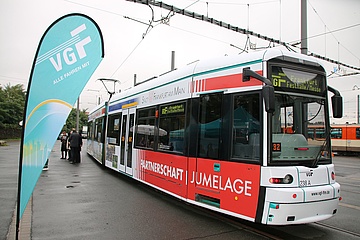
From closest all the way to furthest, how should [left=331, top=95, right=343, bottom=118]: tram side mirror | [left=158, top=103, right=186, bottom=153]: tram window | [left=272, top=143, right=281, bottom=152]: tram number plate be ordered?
[left=272, top=143, right=281, bottom=152]: tram number plate < [left=331, top=95, right=343, bottom=118]: tram side mirror < [left=158, top=103, right=186, bottom=153]: tram window

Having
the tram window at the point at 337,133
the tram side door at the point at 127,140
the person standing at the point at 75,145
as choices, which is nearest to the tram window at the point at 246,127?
the tram side door at the point at 127,140

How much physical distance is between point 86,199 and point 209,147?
397cm

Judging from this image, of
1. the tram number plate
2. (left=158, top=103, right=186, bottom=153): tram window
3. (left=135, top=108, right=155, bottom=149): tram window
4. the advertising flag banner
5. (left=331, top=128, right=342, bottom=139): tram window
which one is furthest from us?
(left=331, top=128, right=342, bottom=139): tram window

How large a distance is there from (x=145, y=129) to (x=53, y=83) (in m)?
4.64

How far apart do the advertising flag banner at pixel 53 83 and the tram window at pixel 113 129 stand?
715 cm

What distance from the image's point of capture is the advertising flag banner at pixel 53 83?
442 centimetres

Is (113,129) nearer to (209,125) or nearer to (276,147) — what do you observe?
(209,125)

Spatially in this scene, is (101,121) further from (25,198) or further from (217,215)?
(25,198)

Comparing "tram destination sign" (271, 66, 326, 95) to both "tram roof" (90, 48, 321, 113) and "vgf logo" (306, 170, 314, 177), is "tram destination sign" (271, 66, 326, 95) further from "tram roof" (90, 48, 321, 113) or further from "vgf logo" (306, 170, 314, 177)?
"vgf logo" (306, 170, 314, 177)

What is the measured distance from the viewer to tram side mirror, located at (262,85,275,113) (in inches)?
185

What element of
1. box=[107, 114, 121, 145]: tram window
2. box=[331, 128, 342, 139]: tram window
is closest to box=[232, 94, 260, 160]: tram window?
box=[107, 114, 121, 145]: tram window

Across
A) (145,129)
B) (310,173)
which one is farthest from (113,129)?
(310,173)

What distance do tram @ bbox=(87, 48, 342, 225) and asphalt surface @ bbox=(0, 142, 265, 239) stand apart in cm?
48

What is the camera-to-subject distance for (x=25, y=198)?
444 cm
